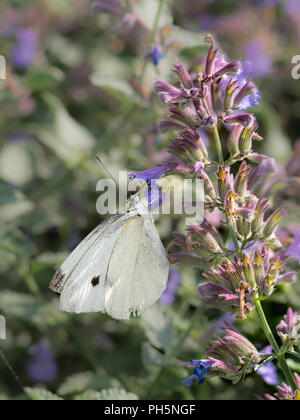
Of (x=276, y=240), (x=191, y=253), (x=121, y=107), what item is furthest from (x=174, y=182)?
(x=121, y=107)

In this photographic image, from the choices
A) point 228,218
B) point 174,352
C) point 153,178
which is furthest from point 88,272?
point 174,352

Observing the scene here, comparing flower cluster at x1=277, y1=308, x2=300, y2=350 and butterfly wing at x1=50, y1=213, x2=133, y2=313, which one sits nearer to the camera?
flower cluster at x1=277, y1=308, x2=300, y2=350

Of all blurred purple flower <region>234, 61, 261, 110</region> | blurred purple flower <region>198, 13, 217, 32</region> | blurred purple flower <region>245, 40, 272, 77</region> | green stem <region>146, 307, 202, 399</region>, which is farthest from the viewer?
blurred purple flower <region>198, 13, 217, 32</region>

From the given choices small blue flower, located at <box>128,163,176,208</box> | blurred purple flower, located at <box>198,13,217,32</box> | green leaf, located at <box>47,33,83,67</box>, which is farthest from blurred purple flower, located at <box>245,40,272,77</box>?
small blue flower, located at <box>128,163,176,208</box>

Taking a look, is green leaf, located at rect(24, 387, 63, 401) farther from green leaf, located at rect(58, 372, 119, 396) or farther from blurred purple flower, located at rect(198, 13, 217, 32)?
blurred purple flower, located at rect(198, 13, 217, 32)

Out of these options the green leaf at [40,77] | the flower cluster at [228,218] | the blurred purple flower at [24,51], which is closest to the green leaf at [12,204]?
the green leaf at [40,77]

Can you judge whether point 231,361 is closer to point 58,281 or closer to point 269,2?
point 58,281

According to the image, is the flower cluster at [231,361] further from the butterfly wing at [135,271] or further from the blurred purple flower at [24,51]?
the blurred purple flower at [24,51]
